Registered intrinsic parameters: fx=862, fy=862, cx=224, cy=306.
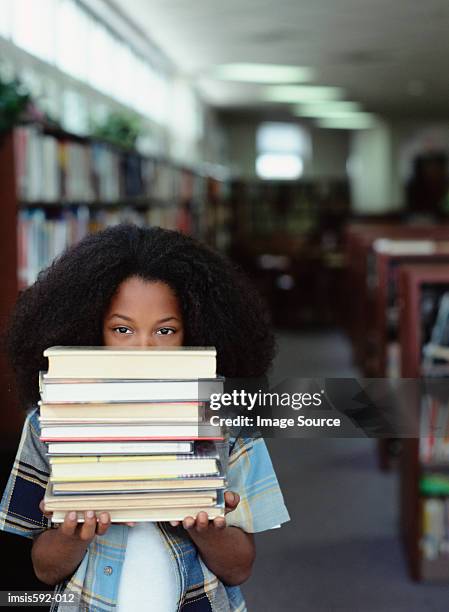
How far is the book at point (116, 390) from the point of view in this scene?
2.65ft

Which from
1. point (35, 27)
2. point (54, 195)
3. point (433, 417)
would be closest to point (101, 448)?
point (433, 417)

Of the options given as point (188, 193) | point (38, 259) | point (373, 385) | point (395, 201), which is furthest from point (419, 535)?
point (395, 201)

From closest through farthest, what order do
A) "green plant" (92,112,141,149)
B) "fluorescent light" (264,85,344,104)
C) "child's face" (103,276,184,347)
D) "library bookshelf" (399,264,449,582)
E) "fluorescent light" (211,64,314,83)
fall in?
"child's face" (103,276,184,347) < "library bookshelf" (399,264,449,582) < "green plant" (92,112,141,149) < "fluorescent light" (211,64,314,83) < "fluorescent light" (264,85,344,104)

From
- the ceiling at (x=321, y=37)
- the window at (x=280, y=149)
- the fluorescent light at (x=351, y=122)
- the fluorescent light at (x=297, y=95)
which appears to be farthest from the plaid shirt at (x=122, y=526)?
the window at (x=280, y=149)

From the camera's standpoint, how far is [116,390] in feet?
2.67

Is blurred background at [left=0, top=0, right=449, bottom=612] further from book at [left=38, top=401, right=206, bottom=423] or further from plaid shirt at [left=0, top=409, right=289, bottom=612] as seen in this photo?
book at [left=38, top=401, right=206, bottom=423]

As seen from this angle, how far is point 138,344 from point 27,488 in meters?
0.22

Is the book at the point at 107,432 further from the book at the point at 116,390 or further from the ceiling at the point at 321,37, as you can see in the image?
the ceiling at the point at 321,37

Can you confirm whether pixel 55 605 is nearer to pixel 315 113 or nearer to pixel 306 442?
pixel 306 442

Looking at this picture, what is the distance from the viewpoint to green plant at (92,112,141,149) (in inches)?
202

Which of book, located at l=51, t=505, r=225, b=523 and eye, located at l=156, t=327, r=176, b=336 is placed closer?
book, located at l=51, t=505, r=225, b=523

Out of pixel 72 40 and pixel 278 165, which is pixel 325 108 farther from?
pixel 72 40

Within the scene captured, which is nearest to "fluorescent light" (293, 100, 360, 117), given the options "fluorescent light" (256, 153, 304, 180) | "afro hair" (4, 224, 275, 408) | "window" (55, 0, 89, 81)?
"fluorescent light" (256, 153, 304, 180)

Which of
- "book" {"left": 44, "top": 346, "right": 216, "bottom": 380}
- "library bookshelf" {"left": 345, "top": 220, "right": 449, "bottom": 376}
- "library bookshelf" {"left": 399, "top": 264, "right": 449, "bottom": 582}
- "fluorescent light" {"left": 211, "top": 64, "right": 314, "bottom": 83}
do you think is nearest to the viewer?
"book" {"left": 44, "top": 346, "right": 216, "bottom": 380}
